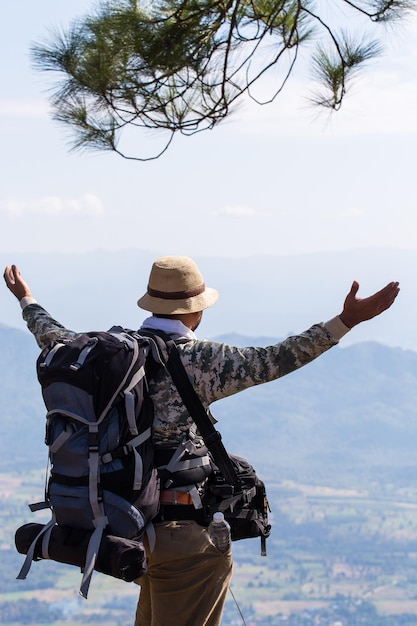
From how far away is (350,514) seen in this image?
597 feet

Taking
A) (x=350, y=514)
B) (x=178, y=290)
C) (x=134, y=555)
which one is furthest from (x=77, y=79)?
(x=350, y=514)

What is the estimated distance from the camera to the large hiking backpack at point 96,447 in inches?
140

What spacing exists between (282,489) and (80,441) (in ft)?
643

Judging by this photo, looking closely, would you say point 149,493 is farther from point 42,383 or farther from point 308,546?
point 308,546

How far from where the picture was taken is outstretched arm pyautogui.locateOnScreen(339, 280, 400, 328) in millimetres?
3621

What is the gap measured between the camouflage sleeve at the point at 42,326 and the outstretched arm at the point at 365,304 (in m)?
1.12

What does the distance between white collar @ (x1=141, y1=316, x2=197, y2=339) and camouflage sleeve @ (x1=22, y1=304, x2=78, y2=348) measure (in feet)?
1.36

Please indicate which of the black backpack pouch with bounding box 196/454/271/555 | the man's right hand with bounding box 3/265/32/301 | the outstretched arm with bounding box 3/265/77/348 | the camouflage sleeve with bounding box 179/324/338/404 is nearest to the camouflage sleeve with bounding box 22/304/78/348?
the outstretched arm with bounding box 3/265/77/348

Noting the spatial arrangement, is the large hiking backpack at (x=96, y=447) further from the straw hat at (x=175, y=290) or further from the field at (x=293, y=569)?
the field at (x=293, y=569)

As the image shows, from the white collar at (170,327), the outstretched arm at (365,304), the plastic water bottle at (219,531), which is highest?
the outstretched arm at (365,304)

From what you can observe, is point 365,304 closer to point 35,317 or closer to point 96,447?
point 96,447

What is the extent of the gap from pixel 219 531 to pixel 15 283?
5.11 ft

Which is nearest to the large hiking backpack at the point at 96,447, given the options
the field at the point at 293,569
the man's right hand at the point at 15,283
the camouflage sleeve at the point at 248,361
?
the camouflage sleeve at the point at 248,361

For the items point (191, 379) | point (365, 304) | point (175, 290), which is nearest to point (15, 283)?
point (175, 290)
